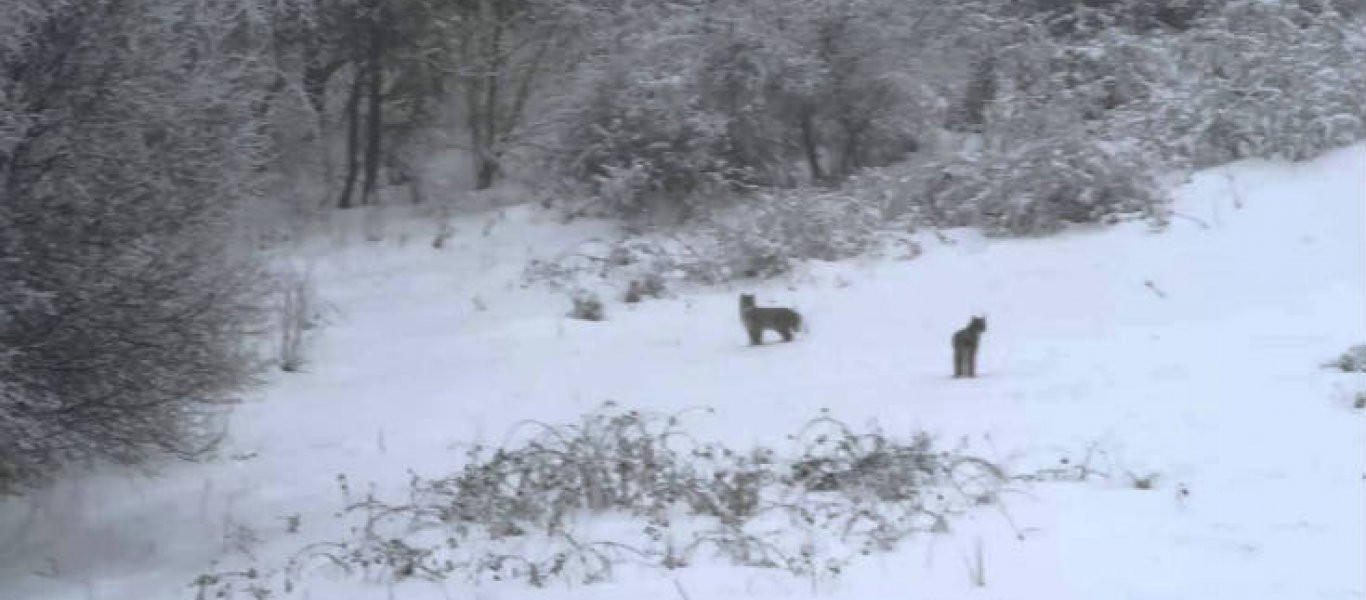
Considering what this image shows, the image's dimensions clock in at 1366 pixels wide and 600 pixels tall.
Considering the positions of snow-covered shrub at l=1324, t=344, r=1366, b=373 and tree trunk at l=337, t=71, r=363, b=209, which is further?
tree trunk at l=337, t=71, r=363, b=209

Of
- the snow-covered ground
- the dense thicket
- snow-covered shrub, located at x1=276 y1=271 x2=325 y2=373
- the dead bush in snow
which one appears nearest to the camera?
the snow-covered ground

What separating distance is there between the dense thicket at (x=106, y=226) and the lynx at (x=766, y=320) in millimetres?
3824

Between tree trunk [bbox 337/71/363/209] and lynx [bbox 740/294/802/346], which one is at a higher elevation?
tree trunk [bbox 337/71/363/209]

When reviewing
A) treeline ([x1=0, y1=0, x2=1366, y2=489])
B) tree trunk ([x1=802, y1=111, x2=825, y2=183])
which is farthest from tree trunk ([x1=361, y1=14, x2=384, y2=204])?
tree trunk ([x1=802, y1=111, x2=825, y2=183])

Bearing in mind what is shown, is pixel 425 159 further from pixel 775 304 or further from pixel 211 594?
pixel 211 594

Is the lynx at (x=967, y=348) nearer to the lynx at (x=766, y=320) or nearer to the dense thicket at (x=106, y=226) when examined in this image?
the lynx at (x=766, y=320)

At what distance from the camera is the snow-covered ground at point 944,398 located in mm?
5680

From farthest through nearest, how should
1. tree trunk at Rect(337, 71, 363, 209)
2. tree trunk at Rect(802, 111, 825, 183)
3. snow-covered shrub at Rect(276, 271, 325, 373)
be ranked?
tree trunk at Rect(337, 71, 363, 209) → tree trunk at Rect(802, 111, 825, 183) → snow-covered shrub at Rect(276, 271, 325, 373)

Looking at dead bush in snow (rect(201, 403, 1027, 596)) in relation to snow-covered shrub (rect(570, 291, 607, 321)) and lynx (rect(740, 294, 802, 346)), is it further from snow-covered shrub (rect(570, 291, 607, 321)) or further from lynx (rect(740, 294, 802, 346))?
snow-covered shrub (rect(570, 291, 607, 321))

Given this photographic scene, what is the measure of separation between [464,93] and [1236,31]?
8.10m

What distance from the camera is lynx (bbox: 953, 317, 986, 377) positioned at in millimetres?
8531

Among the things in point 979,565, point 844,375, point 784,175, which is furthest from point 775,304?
point 979,565

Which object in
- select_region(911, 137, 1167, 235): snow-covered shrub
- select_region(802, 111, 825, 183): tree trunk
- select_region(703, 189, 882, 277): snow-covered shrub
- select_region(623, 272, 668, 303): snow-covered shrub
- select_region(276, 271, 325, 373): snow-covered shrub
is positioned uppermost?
select_region(802, 111, 825, 183): tree trunk

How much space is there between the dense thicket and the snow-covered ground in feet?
2.82
